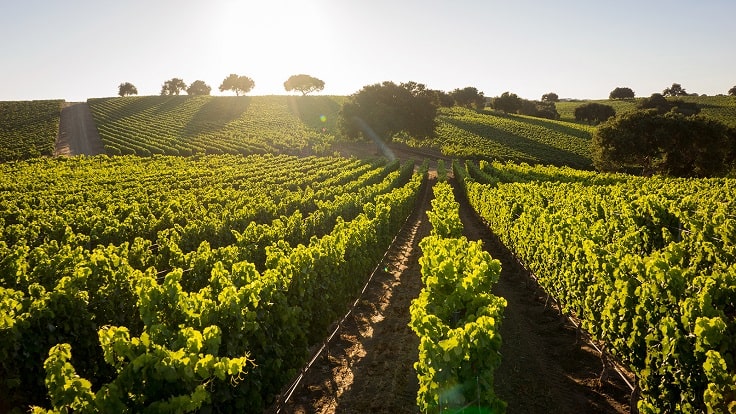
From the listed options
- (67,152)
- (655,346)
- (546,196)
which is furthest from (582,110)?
(655,346)

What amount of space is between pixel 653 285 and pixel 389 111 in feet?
207

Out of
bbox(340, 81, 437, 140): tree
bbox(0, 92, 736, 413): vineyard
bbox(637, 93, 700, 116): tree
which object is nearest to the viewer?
bbox(0, 92, 736, 413): vineyard

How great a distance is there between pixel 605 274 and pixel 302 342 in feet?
22.5

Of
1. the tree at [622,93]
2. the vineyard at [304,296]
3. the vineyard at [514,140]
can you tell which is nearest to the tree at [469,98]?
the vineyard at [514,140]

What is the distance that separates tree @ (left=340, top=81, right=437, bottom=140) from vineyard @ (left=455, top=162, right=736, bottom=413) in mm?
51482

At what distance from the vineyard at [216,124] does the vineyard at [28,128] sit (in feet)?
26.4

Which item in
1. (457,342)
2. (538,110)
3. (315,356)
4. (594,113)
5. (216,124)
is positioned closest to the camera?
(457,342)

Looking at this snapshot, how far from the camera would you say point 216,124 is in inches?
3656

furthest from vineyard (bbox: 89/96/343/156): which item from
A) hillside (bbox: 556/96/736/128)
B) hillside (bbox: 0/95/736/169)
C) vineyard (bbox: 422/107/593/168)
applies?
hillside (bbox: 556/96/736/128)

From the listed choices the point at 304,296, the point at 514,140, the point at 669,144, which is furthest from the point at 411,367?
the point at 514,140

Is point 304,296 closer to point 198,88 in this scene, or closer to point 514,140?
point 514,140

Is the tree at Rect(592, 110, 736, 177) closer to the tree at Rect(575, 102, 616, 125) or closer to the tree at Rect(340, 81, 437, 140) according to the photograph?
the tree at Rect(340, 81, 437, 140)

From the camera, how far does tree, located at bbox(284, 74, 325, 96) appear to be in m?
142

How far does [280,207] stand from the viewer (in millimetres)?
22547
